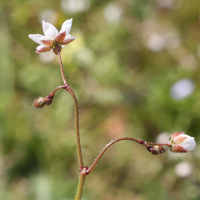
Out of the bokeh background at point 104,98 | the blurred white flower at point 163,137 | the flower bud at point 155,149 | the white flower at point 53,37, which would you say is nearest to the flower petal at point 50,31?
the white flower at point 53,37

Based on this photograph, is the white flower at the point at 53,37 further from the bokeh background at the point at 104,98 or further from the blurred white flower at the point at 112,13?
the blurred white flower at the point at 112,13

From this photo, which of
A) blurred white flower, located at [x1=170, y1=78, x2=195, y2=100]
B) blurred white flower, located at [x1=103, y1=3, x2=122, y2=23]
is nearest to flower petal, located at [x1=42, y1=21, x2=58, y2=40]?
blurred white flower, located at [x1=170, y1=78, x2=195, y2=100]

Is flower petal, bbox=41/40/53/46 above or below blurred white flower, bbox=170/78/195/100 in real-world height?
above

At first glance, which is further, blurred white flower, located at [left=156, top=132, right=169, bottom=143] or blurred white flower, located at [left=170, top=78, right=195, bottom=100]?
blurred white flower, located at [left=170, top=78, right=195, bottom=100]

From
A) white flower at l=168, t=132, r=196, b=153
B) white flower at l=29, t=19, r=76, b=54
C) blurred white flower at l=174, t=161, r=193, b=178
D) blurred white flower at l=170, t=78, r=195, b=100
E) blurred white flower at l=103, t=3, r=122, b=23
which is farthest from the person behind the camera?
blurred white flower at l=103, t=3, r=122, b=23

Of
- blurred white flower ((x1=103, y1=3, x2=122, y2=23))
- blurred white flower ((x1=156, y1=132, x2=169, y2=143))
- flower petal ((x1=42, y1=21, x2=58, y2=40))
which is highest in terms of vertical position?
flower petal ((x1=42, y1=21, x2=58, y2=40))

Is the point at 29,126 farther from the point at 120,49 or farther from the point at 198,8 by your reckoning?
the point at 198,8

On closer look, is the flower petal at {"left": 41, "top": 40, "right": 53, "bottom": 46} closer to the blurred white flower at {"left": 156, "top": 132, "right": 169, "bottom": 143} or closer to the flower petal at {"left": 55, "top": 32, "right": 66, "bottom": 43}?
the flower petal at {"left": 55, "top": 32, "right": 66, "bottom": 43}
